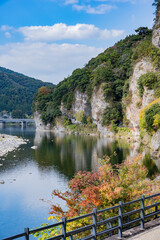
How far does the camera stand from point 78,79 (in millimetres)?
104062

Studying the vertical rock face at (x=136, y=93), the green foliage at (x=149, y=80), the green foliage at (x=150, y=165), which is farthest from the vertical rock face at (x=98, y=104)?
the green foliage at (x=150, y=165)

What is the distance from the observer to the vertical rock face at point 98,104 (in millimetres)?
88438

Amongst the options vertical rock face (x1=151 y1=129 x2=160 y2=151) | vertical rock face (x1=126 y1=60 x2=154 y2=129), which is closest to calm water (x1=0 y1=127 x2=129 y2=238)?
vertical rock face (x1=151 y1=129 x2=160 y2=151)

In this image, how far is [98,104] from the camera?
90438 millimetres

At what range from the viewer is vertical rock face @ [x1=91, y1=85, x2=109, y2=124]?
290 ft

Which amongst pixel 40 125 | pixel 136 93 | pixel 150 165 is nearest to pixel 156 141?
pixel 150 165

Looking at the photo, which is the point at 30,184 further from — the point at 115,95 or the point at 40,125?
the point at 40,125

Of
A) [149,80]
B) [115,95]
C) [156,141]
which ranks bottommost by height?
[156,141]

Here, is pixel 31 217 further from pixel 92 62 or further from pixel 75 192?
pixel 92 62

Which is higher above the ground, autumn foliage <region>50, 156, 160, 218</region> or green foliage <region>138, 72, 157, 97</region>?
green foliage <region>138, 72, 157, 97</region>

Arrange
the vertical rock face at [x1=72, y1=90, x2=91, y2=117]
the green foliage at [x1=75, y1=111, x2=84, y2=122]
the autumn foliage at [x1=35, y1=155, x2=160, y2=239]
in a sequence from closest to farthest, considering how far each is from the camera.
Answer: the autumn foliage at [x1=35, y1=155, x2=160, y2=239] < the vertical rock face at [x1=72, y1=90, x2=91, y2=117] < the green foliage at [x1=75, y1=111, x2=84, y2=122]

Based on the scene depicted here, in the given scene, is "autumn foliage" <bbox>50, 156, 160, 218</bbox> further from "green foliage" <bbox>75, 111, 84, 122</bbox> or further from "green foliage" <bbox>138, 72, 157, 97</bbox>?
"green foliage" <bbox>75, 111, 84, 122</bbox>

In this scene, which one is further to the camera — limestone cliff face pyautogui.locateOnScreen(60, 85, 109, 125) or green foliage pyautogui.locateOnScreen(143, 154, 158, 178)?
limestone cliff face pyautogui.locateOnScreen(60, 85, 109, 125)

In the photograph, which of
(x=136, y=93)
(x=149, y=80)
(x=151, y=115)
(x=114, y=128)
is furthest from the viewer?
(x=114, y=128)
